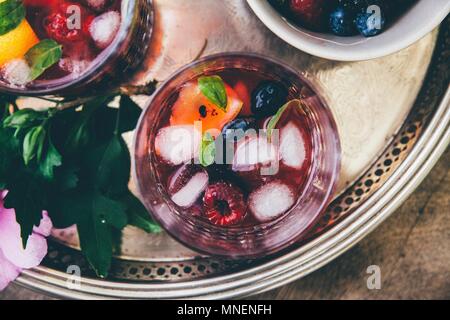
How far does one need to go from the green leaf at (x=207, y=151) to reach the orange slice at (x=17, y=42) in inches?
11.3

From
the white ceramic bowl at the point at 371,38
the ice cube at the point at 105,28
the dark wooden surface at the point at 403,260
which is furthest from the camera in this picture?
the dark wooden surface at the point at 403,260

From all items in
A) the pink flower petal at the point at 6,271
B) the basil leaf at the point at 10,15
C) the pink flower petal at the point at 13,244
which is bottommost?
the pink flower petal at the point at 6,271

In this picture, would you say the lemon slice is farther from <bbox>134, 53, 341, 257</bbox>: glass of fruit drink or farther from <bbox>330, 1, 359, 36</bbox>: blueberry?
<bbox>330, 1, 359, 36</bbox>: blueberry

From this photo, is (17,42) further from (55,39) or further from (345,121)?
(345,121)

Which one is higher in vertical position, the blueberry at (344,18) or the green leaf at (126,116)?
the blueberry at (344,18)

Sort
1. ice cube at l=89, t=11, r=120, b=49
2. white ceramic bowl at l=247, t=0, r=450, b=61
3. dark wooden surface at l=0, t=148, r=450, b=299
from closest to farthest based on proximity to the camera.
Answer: white ceramic bowl at l=247, t=0, r=450, b=61 < ice cube at l=89, t=11, r=120, b=49 < dark wooden surface at l=0, t=148, r=450, b=299

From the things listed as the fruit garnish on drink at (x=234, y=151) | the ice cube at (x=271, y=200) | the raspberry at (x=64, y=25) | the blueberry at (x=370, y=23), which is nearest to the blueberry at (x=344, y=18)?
the blueberry at (x=370, y=23)

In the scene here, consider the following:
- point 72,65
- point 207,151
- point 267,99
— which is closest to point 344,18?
point 267,99

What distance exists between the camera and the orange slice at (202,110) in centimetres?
69

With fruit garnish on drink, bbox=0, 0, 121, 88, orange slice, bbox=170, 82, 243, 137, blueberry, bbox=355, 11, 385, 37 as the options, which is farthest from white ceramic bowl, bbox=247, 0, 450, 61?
fruit garnish on drink, bbox=0, 0, 121, 88

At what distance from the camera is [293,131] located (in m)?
0.72

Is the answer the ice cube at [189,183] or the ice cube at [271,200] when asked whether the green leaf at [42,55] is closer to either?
the ice cube at [189,183]

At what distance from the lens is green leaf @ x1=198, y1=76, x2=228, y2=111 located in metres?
0.64
